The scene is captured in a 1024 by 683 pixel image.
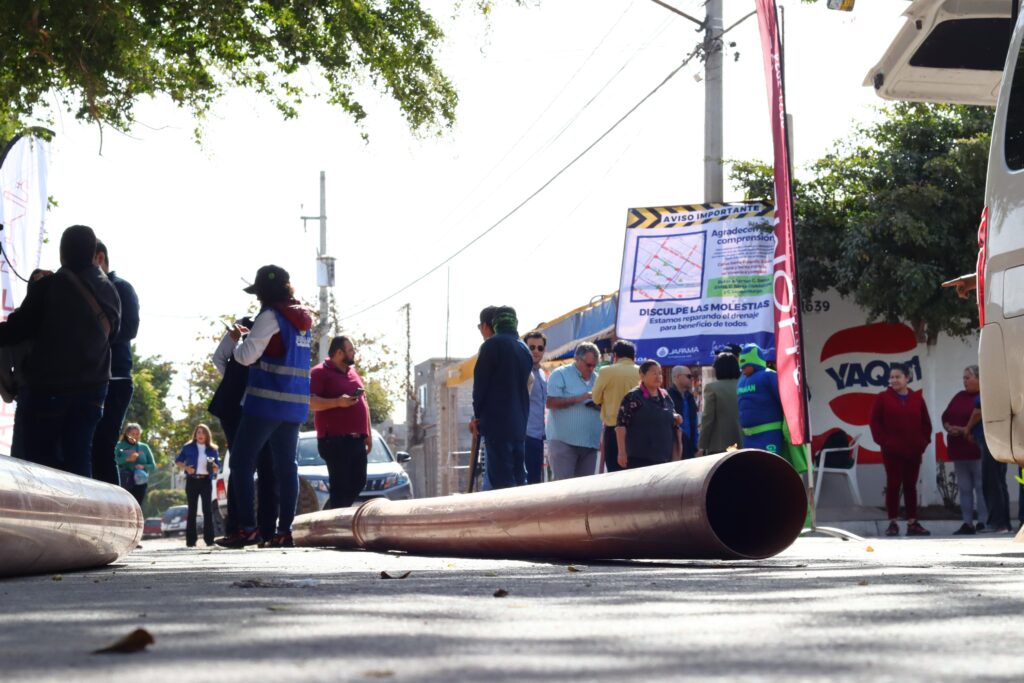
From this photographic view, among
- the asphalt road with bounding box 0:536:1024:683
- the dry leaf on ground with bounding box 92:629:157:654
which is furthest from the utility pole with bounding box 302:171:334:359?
the dry leaf on ground with bounding box 92:629:157:654

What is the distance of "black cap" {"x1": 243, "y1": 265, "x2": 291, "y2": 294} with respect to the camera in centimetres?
963

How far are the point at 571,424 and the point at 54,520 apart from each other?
645cm

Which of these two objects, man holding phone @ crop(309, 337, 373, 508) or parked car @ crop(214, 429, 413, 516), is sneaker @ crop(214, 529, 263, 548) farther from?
parked car @ crop(214, 429, 413, 516)

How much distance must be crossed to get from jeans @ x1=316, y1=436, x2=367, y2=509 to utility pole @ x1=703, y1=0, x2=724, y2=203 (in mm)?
8159

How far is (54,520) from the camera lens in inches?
243

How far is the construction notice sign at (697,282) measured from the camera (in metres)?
18.7

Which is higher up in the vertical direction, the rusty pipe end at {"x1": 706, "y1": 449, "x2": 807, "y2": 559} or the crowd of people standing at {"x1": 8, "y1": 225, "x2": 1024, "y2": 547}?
the crowd of people standing at {"x1": 8, "y1": 225, "x2": 1024, "y2": 547}

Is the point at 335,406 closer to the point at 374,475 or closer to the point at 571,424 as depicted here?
the point at 571,424

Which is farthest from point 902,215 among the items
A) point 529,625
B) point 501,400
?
point 529,625

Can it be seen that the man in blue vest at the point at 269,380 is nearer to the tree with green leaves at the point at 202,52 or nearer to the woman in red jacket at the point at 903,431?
the tree with green leaves at the point at 202,52

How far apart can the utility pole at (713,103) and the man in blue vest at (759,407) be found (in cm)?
603

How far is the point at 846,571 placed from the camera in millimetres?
5977

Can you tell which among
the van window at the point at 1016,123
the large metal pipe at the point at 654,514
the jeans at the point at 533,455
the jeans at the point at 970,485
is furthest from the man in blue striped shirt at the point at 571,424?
the van window at the point at 1016,123

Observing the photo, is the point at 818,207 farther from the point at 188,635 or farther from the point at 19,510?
the point at 188,635
